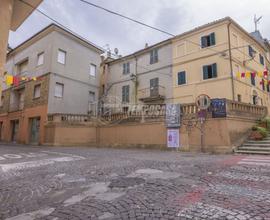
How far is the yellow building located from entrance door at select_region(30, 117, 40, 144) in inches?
505

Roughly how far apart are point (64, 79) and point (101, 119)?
558 cm

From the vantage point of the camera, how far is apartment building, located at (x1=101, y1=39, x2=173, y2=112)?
67.6ft

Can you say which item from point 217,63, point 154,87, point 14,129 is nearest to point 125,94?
point 154,87

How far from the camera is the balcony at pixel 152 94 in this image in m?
20.4

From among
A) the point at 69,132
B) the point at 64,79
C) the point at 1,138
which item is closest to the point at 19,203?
the point at 69,132

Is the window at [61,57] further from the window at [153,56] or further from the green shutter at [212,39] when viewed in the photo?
the green shutter at [212,39]

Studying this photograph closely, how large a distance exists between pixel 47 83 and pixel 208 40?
1453cm

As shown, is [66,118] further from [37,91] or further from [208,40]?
[208,40]

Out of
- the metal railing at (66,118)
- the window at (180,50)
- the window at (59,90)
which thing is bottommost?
the metal railing at (66,118)

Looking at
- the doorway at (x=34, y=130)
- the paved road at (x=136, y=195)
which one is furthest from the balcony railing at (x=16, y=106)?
the paved road at (x=136, y=195)

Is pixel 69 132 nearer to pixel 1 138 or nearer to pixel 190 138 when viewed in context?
pixel 190 138

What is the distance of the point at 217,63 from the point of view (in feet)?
57.2

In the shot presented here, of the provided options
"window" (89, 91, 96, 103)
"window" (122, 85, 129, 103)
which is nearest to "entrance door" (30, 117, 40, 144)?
"window" (89, 91, 96, 103)

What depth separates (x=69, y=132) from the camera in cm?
1667
